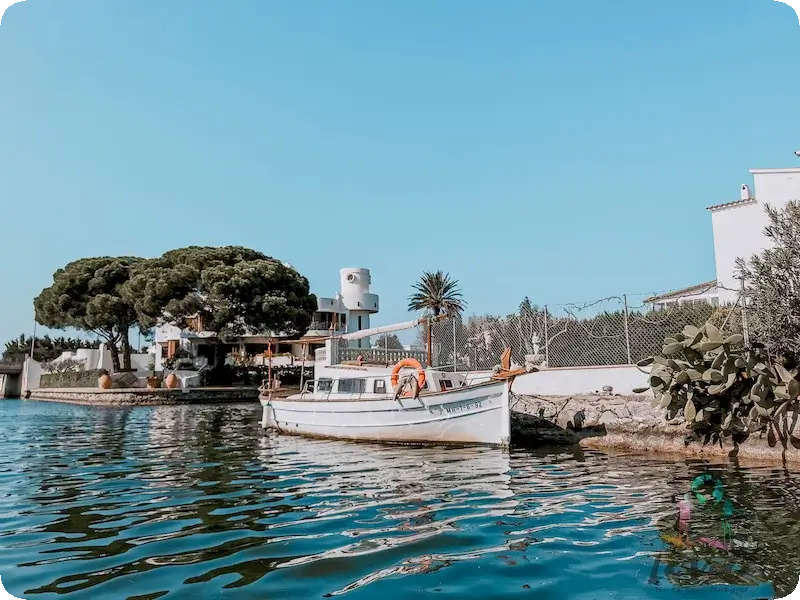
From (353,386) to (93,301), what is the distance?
40427 mm

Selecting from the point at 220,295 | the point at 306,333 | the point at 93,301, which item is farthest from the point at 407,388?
the point at 93,301

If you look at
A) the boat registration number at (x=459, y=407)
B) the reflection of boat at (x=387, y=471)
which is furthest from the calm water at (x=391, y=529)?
the boat registration number at (x=459, y=407)

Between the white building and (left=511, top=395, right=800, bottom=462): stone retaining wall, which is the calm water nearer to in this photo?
(left=511, top=395, right=800, bottom=462): stone retaining wall

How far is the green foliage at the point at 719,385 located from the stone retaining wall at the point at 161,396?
3548 centimetres

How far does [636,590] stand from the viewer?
17.9 ft

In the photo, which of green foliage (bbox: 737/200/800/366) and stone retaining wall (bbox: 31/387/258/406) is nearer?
green foliage (bbox: 737/200/800/366)

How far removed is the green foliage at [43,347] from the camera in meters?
76.2

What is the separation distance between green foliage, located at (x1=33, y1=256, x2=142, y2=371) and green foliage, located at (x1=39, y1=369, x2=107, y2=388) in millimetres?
3342

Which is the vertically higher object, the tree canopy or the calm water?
the tree canopy

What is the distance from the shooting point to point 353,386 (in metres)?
18.7

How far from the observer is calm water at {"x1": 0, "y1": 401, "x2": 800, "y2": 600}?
571 centimetres

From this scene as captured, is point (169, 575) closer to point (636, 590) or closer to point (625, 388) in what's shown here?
point (636, 590)

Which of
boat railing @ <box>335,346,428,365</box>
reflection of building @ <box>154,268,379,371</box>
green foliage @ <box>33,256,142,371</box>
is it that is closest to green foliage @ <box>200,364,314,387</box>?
reflection of building @ <box>154,268,379,371</box>

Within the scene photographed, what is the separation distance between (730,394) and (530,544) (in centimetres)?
828
